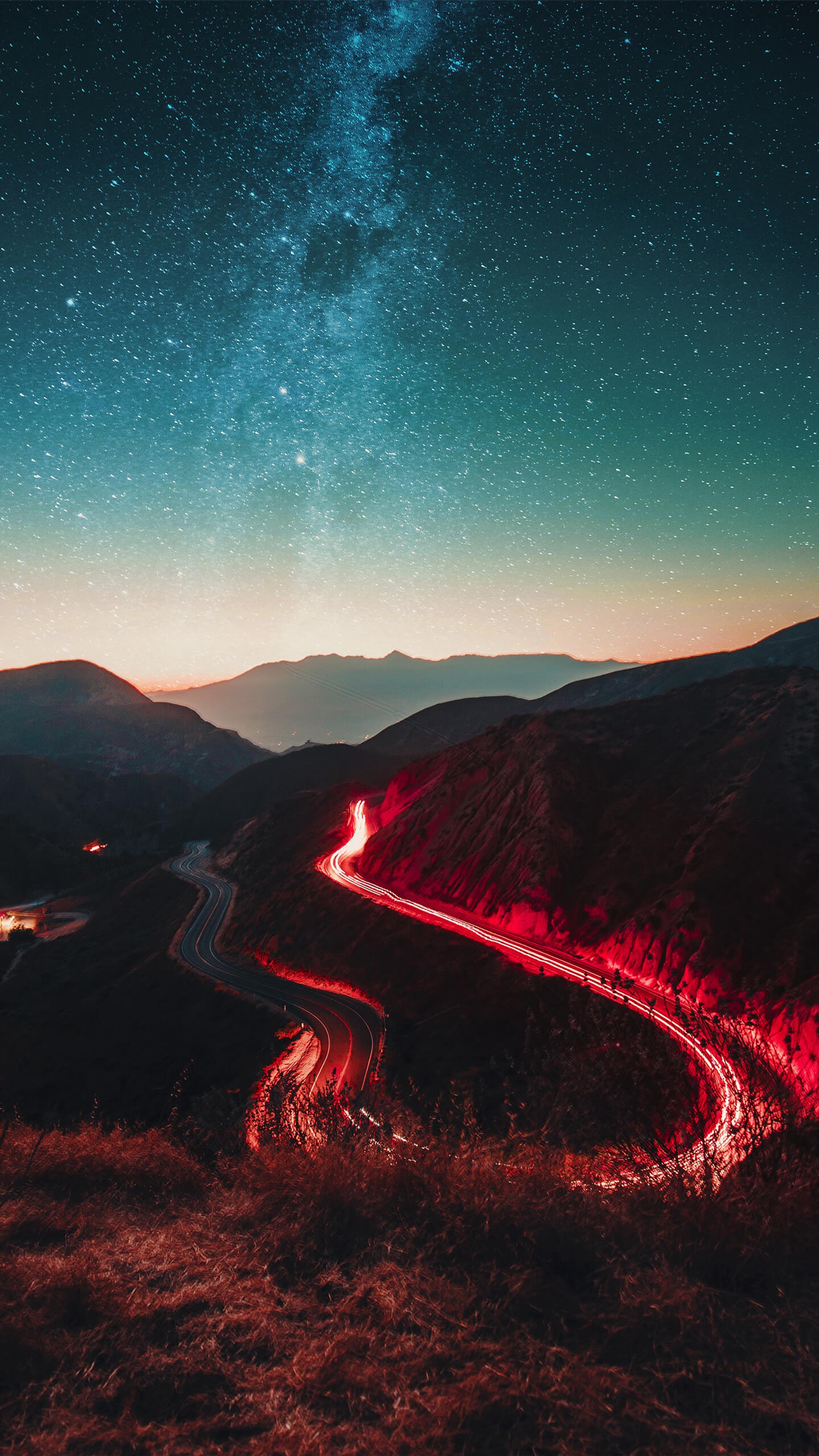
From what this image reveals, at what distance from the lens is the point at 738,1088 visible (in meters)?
8.05

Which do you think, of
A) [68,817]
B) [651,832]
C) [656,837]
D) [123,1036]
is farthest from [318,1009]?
[68,817]

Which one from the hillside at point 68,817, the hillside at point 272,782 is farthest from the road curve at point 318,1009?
the hillside at point 272,782

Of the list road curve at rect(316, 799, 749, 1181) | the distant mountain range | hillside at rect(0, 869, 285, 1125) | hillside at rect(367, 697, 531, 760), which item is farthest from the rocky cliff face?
hillside at rect(367, 697, 531, 760)

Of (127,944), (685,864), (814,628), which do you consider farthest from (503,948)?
(814,628)

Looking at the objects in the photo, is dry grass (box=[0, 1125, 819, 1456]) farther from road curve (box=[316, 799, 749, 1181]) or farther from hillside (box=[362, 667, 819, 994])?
hillside (box=[362, 667, 819, 994])

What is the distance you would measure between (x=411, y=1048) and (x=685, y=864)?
21.9m

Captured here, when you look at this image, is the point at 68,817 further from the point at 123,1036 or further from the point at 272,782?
the point at 123,1036

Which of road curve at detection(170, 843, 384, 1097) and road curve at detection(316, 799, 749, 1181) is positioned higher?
road curve at detection(316, 799, 749, 1181)

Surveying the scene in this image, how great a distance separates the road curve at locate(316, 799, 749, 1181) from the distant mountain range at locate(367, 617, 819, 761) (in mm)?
69568

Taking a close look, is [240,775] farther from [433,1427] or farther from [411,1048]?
[433,1427]

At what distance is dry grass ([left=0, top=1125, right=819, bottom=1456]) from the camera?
13.6 feet

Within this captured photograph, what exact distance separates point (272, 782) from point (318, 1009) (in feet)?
346

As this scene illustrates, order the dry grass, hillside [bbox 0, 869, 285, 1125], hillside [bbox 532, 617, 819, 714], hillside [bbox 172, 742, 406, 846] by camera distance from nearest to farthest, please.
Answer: the dry grass → hillside [bbox 0, 869, 285, 1125] → hillside [bbox 172, 742, 406, 846] → hillside [bbox 532, 617, 819, 714]

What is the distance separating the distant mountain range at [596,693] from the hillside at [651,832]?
7599cm
